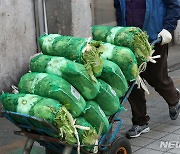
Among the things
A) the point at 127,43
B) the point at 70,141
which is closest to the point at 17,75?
the point at 127,43

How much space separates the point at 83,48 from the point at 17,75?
3246 mm

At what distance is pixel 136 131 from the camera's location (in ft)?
17.0

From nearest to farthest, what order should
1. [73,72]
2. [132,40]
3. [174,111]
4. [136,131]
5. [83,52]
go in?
[73,72] → [83,52] → [132,40] → [136,131] → [174,111]

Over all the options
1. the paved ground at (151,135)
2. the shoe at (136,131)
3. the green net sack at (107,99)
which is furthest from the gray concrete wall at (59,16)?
the green net sack at (107,99)

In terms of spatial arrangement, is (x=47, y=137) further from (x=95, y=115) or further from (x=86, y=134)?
(x=95, y=115)

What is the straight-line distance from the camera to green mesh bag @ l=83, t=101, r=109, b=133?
3570 millimetres

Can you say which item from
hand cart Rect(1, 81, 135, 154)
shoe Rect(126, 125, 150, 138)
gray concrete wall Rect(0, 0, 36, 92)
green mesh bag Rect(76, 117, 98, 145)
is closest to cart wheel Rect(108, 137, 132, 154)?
hand cart Rect(1, 81, 135, 154)

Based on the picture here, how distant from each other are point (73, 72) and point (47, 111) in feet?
1.21

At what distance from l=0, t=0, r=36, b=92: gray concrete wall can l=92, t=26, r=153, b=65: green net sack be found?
2.48 m

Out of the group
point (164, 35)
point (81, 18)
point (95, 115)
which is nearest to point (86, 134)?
point (95, 115)

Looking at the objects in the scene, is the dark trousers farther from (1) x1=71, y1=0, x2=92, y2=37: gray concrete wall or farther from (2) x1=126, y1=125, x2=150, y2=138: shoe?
(1) x1=71, y1=0, x2=92, y2=37: gray concrete wall

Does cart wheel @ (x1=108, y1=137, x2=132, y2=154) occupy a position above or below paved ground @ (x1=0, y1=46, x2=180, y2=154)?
above

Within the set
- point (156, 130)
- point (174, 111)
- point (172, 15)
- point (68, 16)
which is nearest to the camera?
point (172, 15)

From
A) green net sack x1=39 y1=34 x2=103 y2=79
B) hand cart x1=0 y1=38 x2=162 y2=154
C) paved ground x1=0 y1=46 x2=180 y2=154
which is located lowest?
paved ground x1=0 y1=46 x2=180 y2=154
